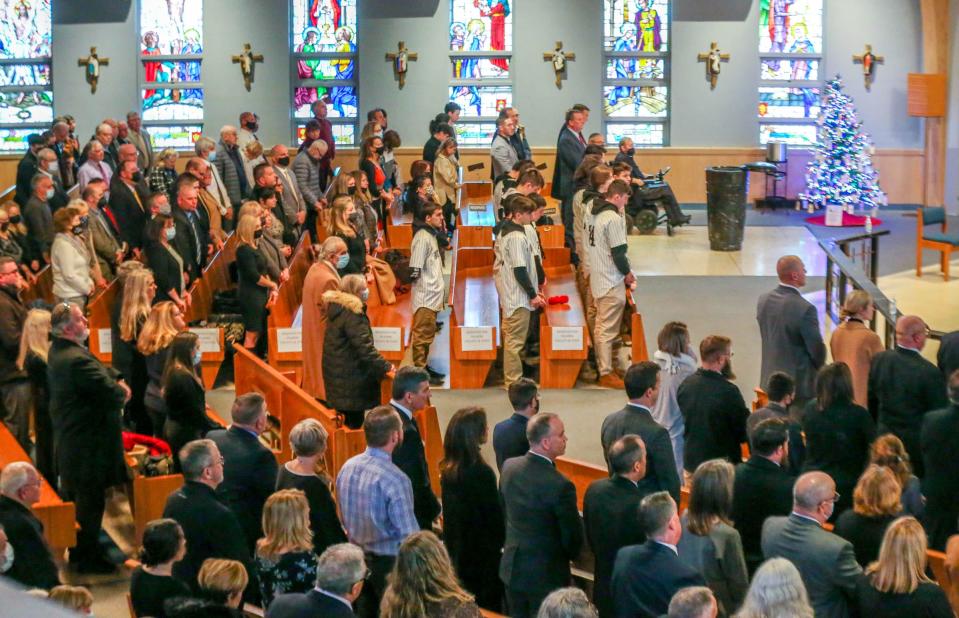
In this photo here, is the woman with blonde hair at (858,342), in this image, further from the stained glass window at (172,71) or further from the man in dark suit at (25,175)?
the stained glass window at (172,71)

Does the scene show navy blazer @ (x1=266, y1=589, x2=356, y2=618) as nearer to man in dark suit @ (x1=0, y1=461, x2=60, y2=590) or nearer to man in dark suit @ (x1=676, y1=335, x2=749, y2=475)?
man in dark suit @ (x1=0, y1=461, x2=60, y2=590)

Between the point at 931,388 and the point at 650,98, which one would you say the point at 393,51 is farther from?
the point at 931,388

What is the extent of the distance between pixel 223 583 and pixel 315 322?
483 cm

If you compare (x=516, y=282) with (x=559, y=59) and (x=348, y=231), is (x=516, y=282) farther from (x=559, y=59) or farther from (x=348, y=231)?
(x=559, y=59)

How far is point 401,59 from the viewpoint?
65.0 feet

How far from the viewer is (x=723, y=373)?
7184mm

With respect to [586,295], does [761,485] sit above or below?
below

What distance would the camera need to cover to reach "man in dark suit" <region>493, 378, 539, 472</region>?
21.1ft

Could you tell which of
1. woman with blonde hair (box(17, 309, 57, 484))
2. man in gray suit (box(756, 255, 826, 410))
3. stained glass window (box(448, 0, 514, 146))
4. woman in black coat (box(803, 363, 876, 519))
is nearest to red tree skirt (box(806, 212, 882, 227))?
stained glass window (box(448, 0, 514, 146))

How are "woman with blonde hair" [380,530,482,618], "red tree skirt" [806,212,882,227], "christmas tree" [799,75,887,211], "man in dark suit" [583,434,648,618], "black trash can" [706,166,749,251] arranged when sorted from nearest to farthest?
"woman with blonde hair" [380,530,482,618], "man in dark suit" [583,434,648,618], "black trash can" [706,166,749,251], "red tree skirt" [806,212,882,227], "christmas tree" [799,75,887,211]

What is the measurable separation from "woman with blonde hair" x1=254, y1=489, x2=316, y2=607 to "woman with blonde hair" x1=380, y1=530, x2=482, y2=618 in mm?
618

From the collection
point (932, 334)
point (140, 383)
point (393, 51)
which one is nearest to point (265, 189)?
point (140, 383)

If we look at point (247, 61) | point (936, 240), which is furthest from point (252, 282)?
point (247, 61)

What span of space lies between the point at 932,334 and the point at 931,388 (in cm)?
217
